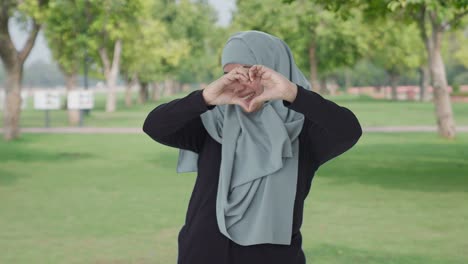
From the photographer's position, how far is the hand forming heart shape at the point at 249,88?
2916 millimetres

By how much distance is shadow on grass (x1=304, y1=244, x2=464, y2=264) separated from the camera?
7621mm

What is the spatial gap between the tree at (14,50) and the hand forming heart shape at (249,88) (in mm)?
20445

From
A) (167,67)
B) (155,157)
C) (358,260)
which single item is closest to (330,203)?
(358,260)

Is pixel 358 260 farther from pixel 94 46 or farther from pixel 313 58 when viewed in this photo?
pixel 313 58

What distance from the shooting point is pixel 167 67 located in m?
68.4

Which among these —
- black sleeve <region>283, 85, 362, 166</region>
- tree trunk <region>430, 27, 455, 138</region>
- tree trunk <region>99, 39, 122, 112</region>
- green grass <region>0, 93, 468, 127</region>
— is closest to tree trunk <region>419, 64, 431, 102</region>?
green grass <region>0, 93, 468, 127</region>

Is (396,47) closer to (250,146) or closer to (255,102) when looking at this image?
(250,146)

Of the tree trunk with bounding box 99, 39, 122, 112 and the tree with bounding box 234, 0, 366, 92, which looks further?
the tree with bounding box 234, 0, 366, 92

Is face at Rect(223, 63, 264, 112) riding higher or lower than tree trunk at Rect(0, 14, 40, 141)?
higher

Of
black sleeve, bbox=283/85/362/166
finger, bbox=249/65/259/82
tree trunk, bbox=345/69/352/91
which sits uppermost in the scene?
finger, bbox=249/65/259/82

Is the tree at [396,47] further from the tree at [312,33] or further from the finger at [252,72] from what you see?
the finger at [252,72]

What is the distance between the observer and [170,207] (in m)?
11.0

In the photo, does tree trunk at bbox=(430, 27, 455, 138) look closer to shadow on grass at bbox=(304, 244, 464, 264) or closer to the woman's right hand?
shadow on grass at bbox=(304, 244, 464, 264)

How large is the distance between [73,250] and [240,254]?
5231 millimetres
